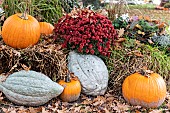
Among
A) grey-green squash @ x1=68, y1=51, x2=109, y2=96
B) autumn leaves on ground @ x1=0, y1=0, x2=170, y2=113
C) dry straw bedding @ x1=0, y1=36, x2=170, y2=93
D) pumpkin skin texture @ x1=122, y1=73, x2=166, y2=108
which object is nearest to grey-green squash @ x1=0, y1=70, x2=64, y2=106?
autumn leaves on ground @ x1=0, y1=0, x2=170, y2=113

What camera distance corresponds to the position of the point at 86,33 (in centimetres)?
372

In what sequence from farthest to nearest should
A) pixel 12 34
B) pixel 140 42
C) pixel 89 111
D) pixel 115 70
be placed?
pixel 140 42, pixel 115 70, pixel 12 34, pixel 89 111

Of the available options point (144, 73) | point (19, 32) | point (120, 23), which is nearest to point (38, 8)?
point (19, 32)

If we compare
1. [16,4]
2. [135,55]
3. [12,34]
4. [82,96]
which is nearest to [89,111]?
[82,96]

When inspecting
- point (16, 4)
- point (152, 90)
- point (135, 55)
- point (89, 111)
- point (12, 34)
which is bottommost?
point (89, 111)

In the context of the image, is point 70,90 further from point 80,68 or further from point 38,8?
point 38,8

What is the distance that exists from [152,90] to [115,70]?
628 millimetres

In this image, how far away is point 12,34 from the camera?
371cm

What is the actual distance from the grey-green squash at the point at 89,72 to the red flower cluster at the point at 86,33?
0.32 ft

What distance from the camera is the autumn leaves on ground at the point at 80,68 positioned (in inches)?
134

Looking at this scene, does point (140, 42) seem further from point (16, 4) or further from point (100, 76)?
point (16, 4)

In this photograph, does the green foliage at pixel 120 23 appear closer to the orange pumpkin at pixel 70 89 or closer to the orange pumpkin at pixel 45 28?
the orange pumpkin at pixel 45 28

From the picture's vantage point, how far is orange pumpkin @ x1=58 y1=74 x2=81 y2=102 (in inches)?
139

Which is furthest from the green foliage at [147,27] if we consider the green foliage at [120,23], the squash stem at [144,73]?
the squash stem at [144,73]
